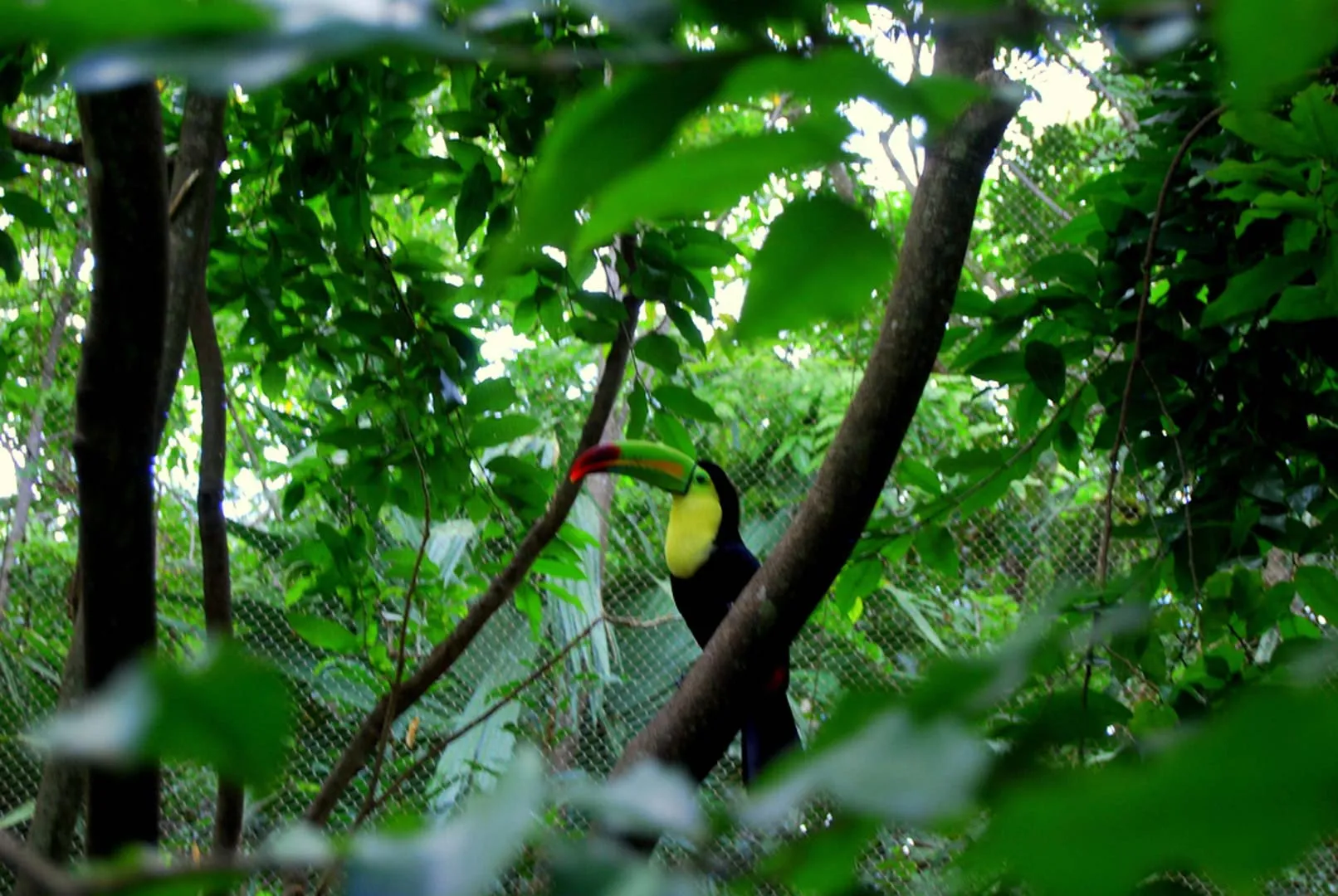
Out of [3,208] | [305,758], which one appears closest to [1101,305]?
[3,208]

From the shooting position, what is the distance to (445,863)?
149 millimetres

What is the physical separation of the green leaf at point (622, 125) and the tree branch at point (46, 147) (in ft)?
2.63

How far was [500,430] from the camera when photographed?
109 centimetres

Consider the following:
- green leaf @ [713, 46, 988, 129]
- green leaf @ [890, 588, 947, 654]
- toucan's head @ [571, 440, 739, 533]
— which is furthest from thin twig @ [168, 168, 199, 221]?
green leaf @ [890, 588, 947, 654]

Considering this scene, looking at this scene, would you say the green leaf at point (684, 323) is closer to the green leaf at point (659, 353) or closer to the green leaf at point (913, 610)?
the green leaf at point (659, 353)

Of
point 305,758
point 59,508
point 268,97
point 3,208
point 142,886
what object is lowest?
point 305,758

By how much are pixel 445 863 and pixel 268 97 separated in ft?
3.43

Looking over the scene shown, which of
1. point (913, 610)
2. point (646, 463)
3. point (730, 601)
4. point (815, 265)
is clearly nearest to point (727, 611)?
point (730, 601)

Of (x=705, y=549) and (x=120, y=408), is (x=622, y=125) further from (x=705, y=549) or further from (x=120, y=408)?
(x=705, y=549)

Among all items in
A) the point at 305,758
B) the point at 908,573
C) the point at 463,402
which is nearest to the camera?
the point at 463,402

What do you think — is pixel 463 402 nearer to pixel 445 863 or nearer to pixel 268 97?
pixel 268 97

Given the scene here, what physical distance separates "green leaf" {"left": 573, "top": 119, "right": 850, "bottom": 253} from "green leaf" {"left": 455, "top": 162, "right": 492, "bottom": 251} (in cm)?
86

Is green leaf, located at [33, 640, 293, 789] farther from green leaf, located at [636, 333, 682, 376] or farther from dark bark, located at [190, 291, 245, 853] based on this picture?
green leaf, located at [636, 333, 682, 376]

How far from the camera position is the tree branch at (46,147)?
2.91 feet
